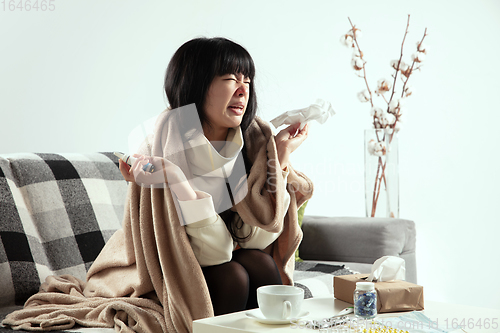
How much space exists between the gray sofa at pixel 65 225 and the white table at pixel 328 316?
0.68 metres

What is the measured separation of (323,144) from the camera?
263 centimetres

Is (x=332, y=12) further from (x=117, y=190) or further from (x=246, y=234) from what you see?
(x=246, y=234)

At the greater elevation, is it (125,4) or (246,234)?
(125,4)

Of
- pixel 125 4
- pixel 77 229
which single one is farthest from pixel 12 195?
pixel 125 4

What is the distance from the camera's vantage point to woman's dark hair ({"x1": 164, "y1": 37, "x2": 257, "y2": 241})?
3.55ft

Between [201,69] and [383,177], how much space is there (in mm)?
1261

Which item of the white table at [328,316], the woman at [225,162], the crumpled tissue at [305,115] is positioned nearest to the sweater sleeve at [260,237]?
the woman at [225,162]

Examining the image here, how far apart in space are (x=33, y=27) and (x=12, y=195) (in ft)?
2.48

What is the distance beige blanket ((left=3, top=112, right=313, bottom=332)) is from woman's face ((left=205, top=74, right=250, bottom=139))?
0.34 feet

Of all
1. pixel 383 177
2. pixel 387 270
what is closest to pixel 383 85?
pixel 383 177

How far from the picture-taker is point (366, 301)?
737 mm

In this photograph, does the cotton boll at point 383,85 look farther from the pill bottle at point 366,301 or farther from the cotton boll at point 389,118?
the pill bottle at point 366,301

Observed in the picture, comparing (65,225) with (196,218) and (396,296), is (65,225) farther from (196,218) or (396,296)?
(396,296)

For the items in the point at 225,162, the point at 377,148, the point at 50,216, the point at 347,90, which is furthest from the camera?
the point at 347,90
